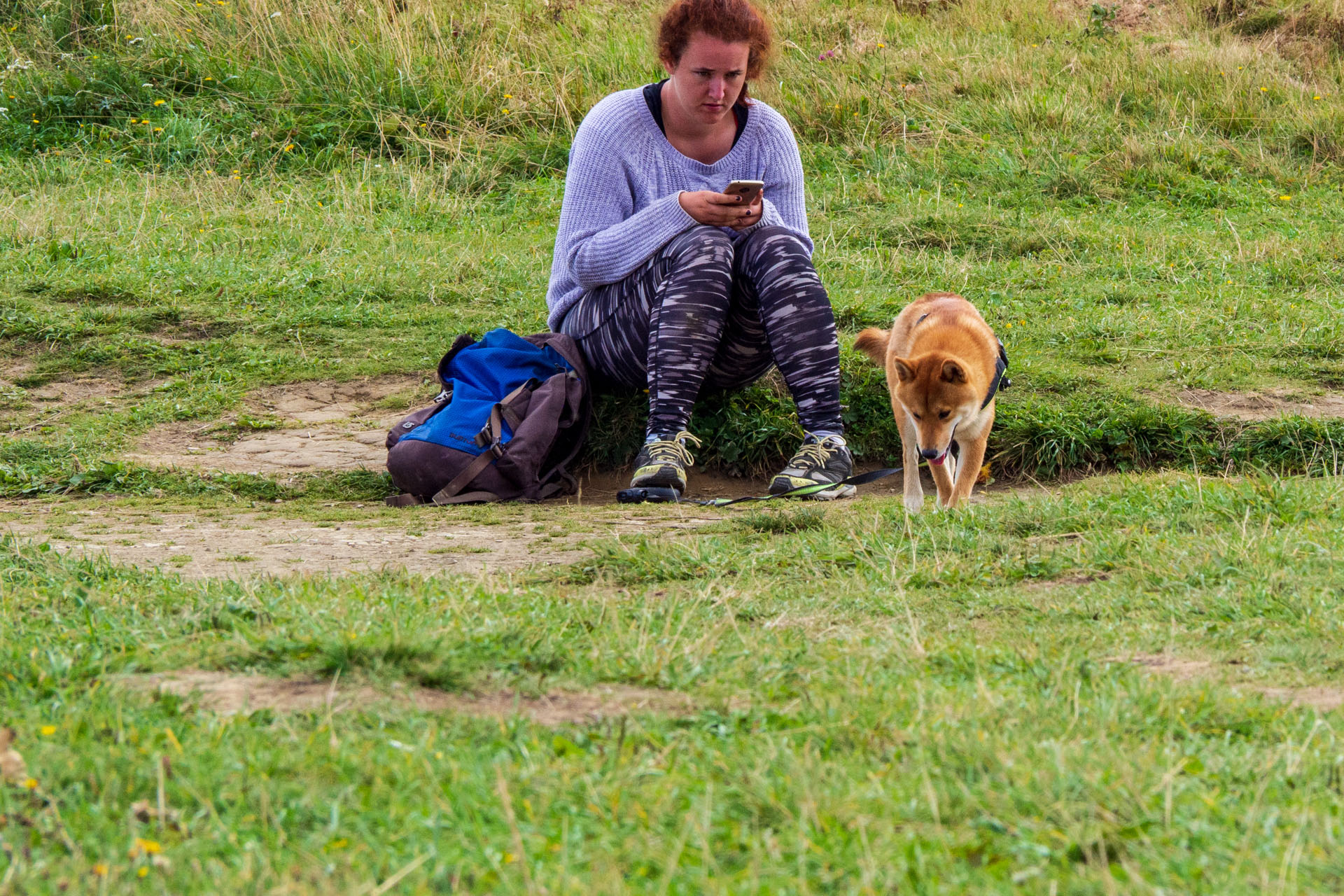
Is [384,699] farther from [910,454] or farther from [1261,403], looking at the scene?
[1261,403]

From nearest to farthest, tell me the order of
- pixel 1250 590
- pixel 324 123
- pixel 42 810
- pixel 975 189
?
pixel 42 810 → pixel 1250 590 → pixel 975 189 → pixel 324 123

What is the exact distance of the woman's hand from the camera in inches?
163

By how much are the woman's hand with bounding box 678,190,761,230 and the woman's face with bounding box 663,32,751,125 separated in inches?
14.9

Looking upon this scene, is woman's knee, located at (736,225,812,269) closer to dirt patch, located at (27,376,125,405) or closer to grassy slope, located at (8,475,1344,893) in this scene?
grassy slope, located at (8,475,1344,893)

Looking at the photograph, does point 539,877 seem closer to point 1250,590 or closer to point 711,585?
point 711,585

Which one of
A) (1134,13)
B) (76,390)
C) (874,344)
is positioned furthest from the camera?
(1134,13)

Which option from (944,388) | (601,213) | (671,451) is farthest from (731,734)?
(601,213)

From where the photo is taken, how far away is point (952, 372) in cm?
411

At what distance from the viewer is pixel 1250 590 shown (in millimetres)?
2521

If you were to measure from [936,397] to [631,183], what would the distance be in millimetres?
1419

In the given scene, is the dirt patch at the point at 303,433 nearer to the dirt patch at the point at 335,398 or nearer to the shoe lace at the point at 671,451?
the dirt patch at the point at 335,398

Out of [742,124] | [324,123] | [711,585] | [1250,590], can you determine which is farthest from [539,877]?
[324,123]

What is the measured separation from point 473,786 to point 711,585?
3.79 ft

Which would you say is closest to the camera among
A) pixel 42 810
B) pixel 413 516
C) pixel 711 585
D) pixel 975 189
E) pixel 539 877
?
pixel 539 877
